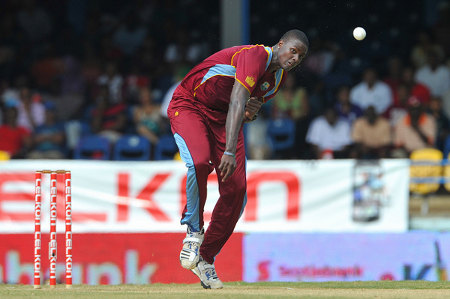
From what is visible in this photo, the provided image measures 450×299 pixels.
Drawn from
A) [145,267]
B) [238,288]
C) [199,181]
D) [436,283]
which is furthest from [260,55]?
[145,267]

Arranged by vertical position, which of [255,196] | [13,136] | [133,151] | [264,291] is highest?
[13,136]

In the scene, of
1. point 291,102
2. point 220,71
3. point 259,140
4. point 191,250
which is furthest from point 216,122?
point 291,102

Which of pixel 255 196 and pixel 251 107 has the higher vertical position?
pixel 251 107

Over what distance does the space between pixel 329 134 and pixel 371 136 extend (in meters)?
0.58

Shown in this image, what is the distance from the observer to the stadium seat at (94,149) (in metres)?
12.0

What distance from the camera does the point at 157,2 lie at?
15.6 metres

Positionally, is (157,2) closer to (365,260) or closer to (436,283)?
(365,260)

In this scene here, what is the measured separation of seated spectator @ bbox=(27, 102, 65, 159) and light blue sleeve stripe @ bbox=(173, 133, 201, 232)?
5754 mm

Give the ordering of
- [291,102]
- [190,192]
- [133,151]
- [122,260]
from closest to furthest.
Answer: [190,192] → [122,260] → [133,151] → [291,102]

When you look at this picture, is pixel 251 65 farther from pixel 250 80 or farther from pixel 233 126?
pixel 233 126

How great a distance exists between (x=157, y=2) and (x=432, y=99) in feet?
18.4

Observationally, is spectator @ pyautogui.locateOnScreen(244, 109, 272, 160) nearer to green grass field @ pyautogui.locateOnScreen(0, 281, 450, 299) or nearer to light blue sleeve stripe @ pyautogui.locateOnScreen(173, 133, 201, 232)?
green grass field @ pyautogui.locateOnScreen(0, 281, 450, 299)

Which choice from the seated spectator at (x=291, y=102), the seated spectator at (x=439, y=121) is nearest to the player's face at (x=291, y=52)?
the seated spectator at (x=439, y=121)

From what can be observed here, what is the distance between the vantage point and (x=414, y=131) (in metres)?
11.7
